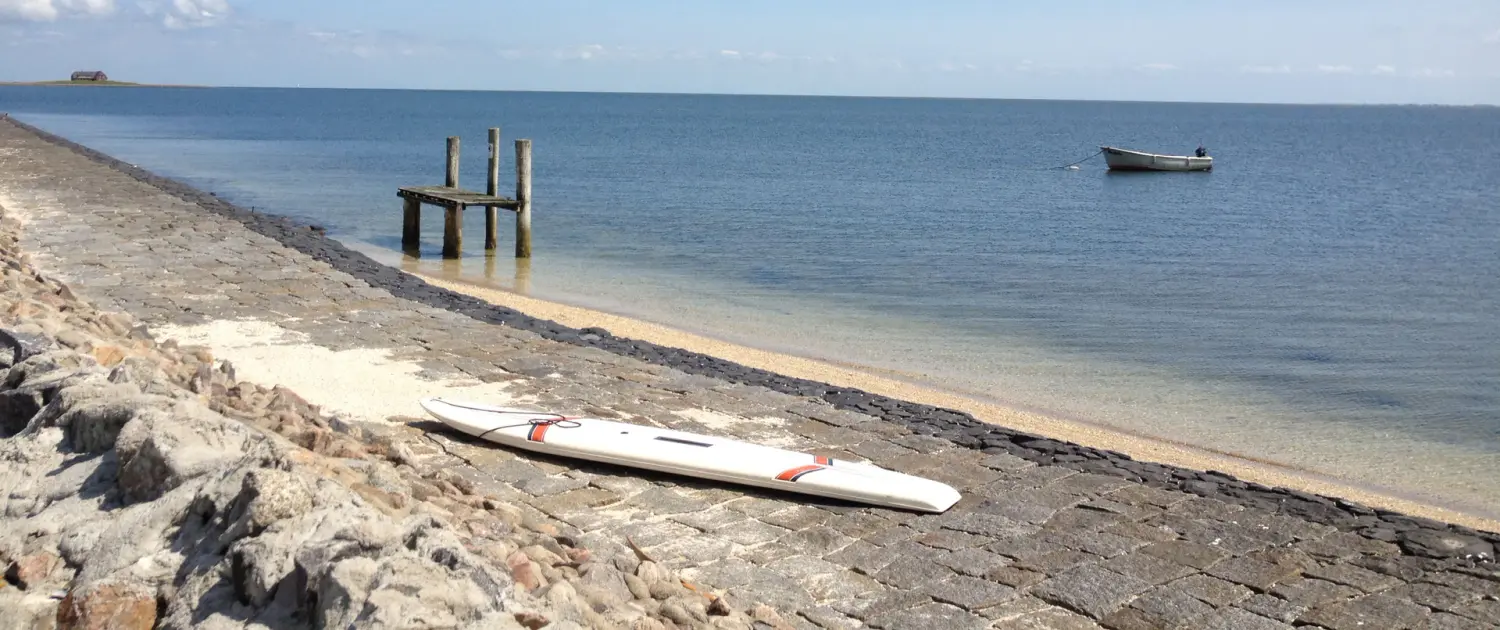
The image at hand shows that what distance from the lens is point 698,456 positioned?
7660 mm

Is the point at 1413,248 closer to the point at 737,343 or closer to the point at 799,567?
the point at 737,343

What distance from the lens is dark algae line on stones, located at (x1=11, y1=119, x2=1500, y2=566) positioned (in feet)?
24.3

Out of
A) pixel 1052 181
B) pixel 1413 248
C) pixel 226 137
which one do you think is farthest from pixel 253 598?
pixel 226 137

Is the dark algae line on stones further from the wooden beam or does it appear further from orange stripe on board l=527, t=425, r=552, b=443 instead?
the wooden beam

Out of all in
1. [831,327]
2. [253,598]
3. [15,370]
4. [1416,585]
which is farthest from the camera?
[831,327]

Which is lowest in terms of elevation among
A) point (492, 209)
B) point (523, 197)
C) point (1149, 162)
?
point (492, 209)

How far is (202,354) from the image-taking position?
9102mm

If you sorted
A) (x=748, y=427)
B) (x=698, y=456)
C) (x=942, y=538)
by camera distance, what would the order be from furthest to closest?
(x=748, y=427)
(x=698, y=456)
(x=942, y=538)

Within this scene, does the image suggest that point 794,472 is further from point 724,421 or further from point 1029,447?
point 1029,447

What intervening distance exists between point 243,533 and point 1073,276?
1882cm

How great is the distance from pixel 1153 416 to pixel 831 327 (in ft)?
16.6

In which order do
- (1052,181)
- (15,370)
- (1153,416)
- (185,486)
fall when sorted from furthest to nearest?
1. (1052,181)
2. (1153,416)
3. (15,370)
4. (185,486)

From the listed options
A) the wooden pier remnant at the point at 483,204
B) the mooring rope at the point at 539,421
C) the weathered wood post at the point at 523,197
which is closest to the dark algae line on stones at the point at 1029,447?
the mooring rope at the point at 539,421

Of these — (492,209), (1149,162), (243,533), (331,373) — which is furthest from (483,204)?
(1149,162)
